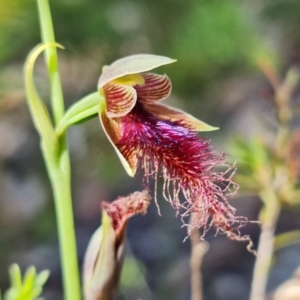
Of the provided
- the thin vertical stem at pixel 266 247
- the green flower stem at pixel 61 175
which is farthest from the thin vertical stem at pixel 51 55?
the thin vertical stem at pixel 266 247

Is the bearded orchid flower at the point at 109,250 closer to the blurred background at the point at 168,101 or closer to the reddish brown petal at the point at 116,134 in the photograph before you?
the reddish brown petal at the point at 116,134

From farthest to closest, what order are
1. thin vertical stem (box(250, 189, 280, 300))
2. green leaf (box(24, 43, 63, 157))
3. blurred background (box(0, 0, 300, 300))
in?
blurred background (box(0, 0, 300, 300))
thin vertical stem (box(250, 189, 280, 300))
green leaf (box(24, 43, 63, 157))

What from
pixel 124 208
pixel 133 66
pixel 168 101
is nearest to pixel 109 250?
pixel 124 208

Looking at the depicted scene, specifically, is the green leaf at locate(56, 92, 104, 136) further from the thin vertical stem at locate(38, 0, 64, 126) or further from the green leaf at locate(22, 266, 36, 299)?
the green leaf at locate(22, 266, 36, 299)

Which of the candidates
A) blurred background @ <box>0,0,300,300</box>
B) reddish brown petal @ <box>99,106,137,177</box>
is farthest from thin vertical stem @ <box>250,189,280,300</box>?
reddish brown petal @ <box>99,106,137,177</box>

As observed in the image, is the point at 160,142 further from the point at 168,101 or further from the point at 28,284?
the point at 168,101
